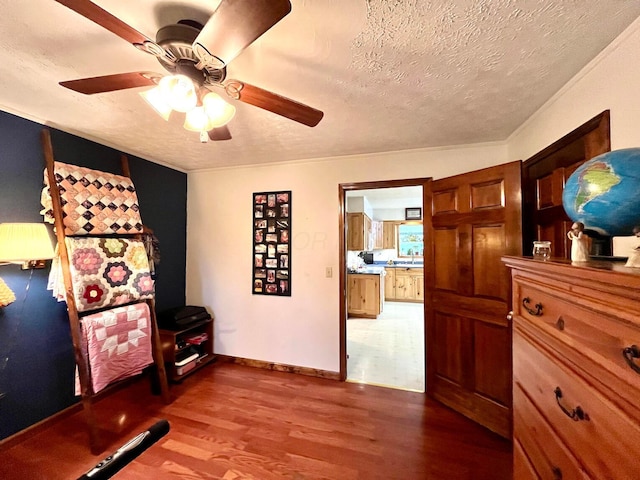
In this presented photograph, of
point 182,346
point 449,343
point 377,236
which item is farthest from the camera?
point 377,236

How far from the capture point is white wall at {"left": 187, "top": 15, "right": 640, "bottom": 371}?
261 centimetres

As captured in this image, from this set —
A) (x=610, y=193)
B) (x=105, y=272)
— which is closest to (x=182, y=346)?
(x=105, y=272)

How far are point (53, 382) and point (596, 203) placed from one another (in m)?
3.34

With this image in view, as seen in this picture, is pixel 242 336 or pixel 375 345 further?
pixel 375 345

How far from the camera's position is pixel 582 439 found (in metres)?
0.64

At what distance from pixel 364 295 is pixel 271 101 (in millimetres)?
4325

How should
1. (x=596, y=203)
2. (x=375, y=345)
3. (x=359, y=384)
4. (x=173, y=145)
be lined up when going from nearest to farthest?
1. (x=596, y=203)
2. (x=173, y=145)
3. (x=359, y=384)
4. (x=375, y=345)

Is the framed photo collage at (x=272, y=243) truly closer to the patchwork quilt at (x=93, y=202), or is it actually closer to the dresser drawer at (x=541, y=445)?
the patchwork quilt at (x=93, y=202)

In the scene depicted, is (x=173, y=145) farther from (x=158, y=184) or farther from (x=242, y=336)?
(x=242, y=336)

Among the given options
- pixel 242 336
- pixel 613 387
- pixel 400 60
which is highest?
pixel 400 60

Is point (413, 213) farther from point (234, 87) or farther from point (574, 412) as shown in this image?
point (574, 412)

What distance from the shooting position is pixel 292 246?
2971 mm

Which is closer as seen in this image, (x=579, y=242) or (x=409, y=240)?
(x=579, y=242)

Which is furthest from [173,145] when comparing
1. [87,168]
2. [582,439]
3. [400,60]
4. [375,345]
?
[375,345]
